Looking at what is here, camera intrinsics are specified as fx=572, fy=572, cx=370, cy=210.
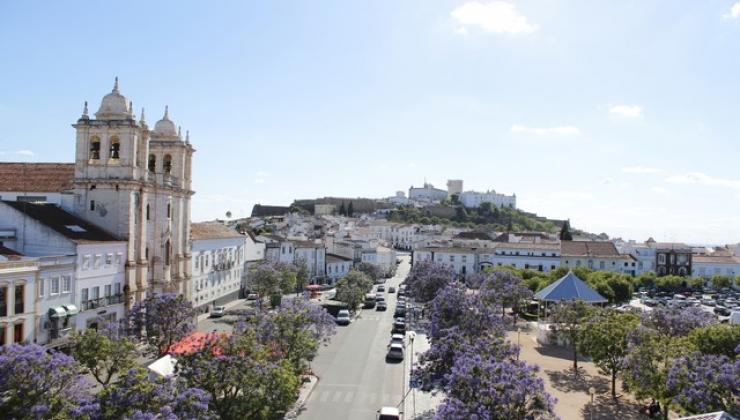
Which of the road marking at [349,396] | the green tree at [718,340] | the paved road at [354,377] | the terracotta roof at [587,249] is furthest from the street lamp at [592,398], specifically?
the terracotta roof at [587,249]

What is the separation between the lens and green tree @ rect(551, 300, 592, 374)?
3672 cm

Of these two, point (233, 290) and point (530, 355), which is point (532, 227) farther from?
point (530, 355)

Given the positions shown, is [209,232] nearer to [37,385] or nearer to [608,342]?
[608,342]

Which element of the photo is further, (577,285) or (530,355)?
(577,285)

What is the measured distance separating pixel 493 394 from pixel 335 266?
2768 inches

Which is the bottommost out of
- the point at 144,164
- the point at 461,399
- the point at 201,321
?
the point at 201,321

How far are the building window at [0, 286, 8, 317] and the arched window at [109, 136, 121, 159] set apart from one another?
46.1ft

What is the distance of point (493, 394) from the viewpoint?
16625mm

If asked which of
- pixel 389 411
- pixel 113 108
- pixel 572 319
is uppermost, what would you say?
pixel 113 108

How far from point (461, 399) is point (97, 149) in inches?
1336

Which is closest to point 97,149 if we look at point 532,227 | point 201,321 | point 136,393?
point 201,321

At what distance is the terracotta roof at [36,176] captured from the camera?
42219 mm

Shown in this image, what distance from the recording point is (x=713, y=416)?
15.2m

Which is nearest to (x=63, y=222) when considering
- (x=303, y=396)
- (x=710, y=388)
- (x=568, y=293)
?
(x=303, y=396)
